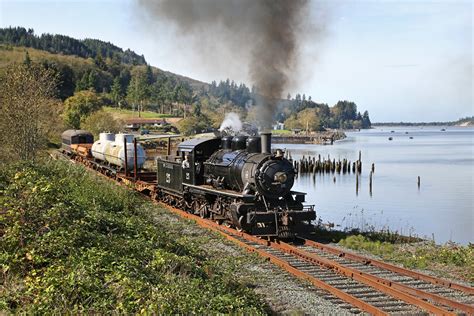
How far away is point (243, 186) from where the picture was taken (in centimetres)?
1627

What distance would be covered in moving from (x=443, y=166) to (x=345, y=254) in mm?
59266

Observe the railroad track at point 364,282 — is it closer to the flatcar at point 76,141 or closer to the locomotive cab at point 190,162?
the locomotive cab at point 190,162

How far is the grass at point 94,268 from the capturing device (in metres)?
7.12

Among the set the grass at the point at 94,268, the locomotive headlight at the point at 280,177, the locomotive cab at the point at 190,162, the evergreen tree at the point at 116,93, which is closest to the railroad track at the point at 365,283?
the grass at the point at 94,268

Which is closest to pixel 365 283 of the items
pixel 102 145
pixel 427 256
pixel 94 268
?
pixel 427 256

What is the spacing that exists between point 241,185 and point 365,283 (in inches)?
255

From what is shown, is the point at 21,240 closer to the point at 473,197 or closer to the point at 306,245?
the point at 306,245

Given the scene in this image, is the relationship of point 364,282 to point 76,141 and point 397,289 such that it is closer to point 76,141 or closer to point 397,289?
point 397,289

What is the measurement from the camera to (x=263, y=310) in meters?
8.28

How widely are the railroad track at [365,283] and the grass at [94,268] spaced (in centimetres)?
174

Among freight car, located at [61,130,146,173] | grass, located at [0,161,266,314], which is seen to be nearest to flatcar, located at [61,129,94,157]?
freight car, located at [61,130,146,173]

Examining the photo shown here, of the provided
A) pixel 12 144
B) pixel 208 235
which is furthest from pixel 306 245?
pixel 12 144

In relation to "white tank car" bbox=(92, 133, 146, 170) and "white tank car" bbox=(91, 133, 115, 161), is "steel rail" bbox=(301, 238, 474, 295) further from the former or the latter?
"white tank car" bbox=(91, 133, 115, 161)

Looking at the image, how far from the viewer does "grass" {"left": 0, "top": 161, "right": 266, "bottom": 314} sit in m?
7.12
